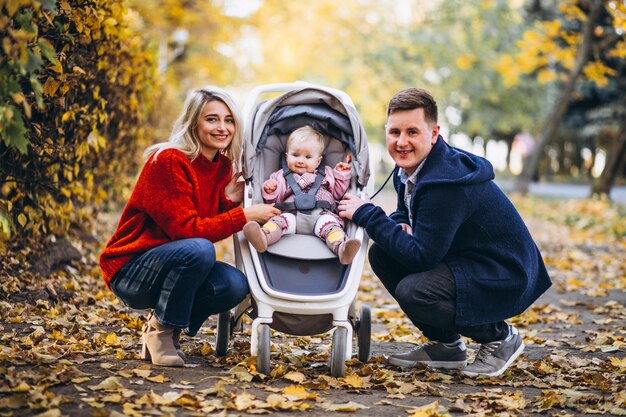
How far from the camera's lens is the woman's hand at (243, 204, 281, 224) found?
A: 437cm

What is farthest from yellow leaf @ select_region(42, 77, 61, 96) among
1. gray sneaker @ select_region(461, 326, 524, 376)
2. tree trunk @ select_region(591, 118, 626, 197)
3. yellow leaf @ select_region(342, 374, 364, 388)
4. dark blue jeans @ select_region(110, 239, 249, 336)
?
tree trunk @ select_region(591, 118, 626, 197)

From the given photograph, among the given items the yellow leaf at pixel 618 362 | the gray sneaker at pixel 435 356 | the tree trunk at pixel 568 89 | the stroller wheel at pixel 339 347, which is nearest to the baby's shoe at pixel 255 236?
the stroller wheel at pixel 339 347

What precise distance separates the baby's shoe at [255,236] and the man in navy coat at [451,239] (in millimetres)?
551

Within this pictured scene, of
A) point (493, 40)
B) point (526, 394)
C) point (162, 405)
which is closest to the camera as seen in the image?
point (162, 405)

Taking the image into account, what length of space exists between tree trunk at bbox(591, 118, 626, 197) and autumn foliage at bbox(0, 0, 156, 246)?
1452 centimetres

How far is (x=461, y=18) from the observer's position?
2742 centimetres

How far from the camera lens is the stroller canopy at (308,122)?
481 cm

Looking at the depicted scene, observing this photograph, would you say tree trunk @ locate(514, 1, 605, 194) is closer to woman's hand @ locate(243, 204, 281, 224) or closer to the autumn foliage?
the autumn foliage

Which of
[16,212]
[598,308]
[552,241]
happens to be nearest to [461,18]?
[552,241]

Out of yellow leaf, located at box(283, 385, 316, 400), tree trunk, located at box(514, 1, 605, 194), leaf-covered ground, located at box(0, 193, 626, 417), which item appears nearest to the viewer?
leaf-covered ground, located at box(0, 193, 626, 417)

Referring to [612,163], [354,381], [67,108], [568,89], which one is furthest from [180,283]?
[612,163]

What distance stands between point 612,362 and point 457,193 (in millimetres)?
1642

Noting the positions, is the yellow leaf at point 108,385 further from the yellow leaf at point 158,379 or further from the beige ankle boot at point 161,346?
the beige ankle boot at point 161,346

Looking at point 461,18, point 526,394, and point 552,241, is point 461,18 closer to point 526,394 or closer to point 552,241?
point 552,241
